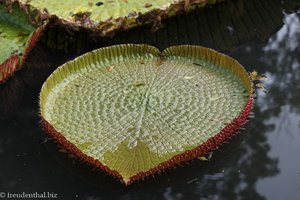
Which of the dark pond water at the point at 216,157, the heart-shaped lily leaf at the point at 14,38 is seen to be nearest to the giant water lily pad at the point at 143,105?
the dark pond water at the point at 216,157

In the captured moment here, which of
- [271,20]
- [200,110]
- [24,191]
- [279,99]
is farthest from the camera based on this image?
[271,20]

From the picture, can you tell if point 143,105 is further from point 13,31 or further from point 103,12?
point 13,31

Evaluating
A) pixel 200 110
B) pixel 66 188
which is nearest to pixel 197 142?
pixel 200 110

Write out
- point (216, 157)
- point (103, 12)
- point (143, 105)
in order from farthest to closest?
1. point (103, 12)
2. point (143, 105)
3. point (216, 157)

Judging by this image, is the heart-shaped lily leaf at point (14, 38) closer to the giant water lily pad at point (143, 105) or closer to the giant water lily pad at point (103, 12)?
the giant water lily pad at point (103, 12)

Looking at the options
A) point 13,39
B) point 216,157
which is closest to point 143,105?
point 216,157

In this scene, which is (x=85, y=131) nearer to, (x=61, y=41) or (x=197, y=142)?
(x=197, y=142)
